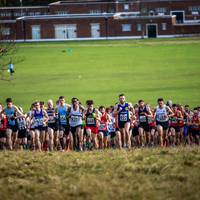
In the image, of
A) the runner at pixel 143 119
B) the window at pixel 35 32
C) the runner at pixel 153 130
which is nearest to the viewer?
the runner at pixel 143 119

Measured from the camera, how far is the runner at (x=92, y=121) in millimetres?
21203

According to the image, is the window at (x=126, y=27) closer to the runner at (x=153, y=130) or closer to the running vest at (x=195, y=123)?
the running vest at (x=195, y=123)

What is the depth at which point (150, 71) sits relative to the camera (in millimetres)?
51844

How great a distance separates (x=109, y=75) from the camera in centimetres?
5062

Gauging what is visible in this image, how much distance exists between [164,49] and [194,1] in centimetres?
4150

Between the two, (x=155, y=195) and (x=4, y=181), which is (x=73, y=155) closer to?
(x=4, y=181)

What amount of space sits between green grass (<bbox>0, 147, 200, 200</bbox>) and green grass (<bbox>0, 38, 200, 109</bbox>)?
1975cm

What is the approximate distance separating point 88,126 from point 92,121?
0.72ft

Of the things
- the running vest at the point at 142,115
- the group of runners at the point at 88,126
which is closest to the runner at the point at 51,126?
the group of runners at the point at 88,126

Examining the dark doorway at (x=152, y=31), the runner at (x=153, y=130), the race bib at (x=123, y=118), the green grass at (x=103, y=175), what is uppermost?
the dark doorway at (x=152, y=31)

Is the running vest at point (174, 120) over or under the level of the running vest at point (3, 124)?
under

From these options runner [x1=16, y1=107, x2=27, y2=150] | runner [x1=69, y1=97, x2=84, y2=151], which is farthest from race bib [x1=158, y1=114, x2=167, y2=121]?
runner [x1=16, y1=107, x2=27, y2=150]

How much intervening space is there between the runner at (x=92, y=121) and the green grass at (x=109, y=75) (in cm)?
1334

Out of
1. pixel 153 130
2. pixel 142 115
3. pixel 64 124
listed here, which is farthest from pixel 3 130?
pixel 153 130
